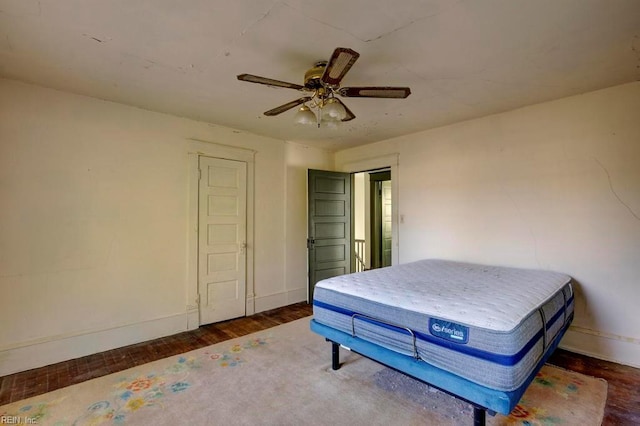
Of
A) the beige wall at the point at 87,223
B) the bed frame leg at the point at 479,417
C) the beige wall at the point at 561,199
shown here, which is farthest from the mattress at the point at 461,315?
the beige wall at the point at 87,223

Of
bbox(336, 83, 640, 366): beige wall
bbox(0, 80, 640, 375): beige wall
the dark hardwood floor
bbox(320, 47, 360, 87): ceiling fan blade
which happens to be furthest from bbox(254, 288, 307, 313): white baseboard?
bbox(320, 47, 360, 87): ceiling fan blade

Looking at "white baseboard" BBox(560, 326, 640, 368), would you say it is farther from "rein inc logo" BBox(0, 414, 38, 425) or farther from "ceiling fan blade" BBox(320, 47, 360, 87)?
"rein inc logo" BBox(0, 414, 38, 425)

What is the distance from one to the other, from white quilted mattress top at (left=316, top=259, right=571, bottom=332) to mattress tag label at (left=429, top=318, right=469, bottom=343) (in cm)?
3

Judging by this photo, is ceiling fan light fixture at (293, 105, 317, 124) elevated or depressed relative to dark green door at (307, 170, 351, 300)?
elevated

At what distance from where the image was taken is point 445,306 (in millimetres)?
1924

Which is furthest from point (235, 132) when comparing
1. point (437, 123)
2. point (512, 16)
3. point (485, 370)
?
point (485, 370)

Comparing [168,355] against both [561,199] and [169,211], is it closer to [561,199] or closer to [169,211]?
[169,211]

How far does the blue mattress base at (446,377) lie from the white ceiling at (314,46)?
2115mm

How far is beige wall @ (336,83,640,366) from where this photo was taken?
270cm

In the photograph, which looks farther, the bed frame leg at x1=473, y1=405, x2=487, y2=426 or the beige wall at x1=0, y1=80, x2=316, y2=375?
the beige wall at x1=0, y1=80, x2=316, y2=375

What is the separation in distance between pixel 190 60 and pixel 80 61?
0.84 m

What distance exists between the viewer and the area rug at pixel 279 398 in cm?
197

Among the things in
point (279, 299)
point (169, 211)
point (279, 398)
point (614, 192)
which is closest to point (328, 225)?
point (279, 299)

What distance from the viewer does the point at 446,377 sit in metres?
1.77
